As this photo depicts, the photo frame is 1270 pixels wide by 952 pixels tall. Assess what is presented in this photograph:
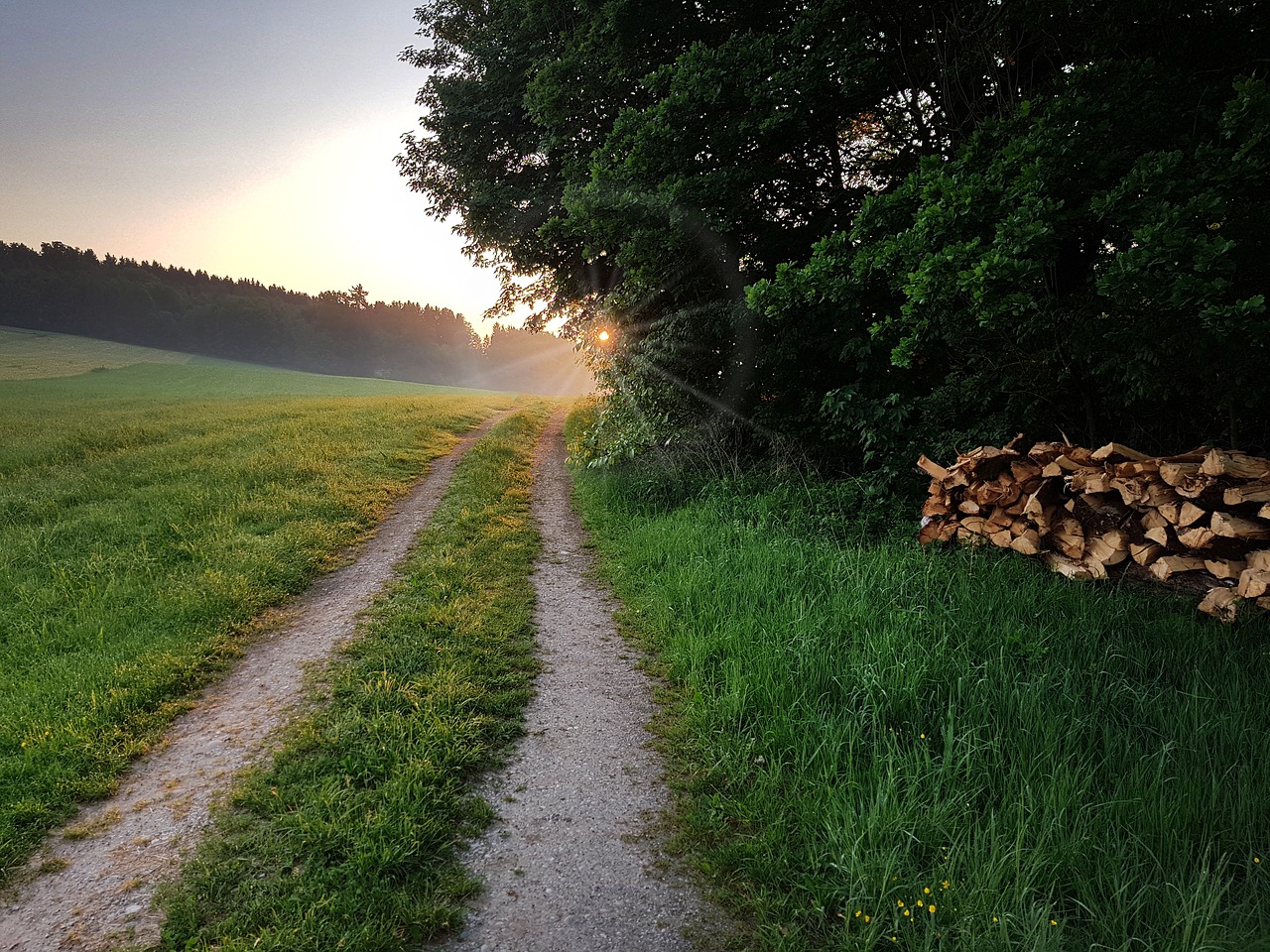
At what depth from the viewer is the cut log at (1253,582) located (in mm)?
4444

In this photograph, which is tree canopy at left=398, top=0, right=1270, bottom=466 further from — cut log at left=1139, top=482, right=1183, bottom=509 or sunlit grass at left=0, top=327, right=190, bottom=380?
sunlit grass at left=0, top=327, right=190, bottom=380

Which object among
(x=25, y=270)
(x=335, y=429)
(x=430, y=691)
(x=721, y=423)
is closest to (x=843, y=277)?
(x=721, y=423)

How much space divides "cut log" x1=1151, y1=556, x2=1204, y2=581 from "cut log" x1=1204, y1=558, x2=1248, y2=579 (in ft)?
0.27

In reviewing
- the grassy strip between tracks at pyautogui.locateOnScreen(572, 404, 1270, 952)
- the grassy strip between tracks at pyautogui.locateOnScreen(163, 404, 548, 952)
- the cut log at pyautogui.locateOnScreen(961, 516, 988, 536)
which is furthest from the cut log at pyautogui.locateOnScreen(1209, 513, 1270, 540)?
the grassy strip between tracks at pyautogui.locateOnScreen(163, 404, 548, 952)

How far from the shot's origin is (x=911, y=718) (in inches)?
138

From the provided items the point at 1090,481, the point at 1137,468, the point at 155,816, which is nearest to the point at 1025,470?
the point at 1090,481

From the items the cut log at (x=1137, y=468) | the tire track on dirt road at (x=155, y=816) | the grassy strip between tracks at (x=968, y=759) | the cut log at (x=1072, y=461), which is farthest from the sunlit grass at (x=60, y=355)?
the cut log at (x=1137, y=468)

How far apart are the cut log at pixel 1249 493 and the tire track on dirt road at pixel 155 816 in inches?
305

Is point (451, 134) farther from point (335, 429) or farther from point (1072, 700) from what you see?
point (1072, 700)

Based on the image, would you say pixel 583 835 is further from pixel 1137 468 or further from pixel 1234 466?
pixel 1234 466

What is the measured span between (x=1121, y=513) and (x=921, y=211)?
3.68 m

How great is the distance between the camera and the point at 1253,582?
14.8 ft

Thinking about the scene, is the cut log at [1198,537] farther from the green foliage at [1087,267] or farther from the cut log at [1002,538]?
the cut log at [1002,538]

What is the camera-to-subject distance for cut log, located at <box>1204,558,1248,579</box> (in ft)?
15.7
